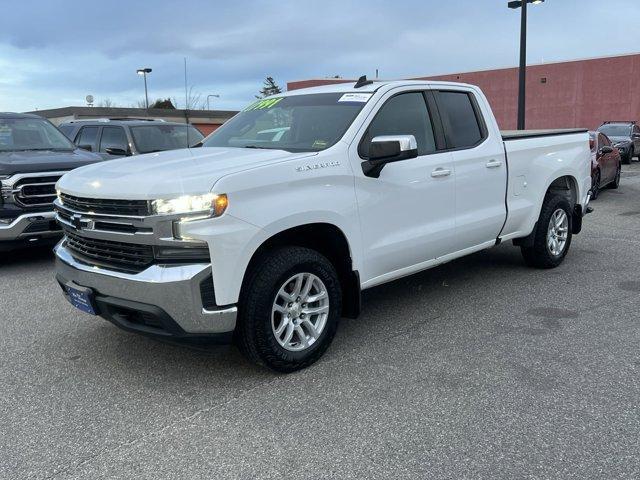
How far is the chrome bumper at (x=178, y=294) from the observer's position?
11.1 ft

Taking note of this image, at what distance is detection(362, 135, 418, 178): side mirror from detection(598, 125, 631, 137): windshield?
Result: 20365 millimetres

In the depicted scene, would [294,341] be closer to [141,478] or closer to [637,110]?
[141,478]

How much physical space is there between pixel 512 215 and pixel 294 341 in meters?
2.85

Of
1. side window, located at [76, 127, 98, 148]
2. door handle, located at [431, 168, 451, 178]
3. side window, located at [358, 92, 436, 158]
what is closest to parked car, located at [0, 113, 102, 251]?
side window, located at [76, 127, 98, 148]

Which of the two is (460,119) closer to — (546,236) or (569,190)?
(546,236)

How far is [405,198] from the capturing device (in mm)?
4531

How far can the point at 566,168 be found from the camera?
652 centimetres

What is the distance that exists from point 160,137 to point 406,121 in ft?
22.2

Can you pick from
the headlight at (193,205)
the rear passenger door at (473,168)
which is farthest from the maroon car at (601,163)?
the headlight at (193,205)

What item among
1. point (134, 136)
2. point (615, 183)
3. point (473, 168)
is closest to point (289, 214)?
point (473, 168)

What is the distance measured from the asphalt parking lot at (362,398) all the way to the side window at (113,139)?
16.7 feet

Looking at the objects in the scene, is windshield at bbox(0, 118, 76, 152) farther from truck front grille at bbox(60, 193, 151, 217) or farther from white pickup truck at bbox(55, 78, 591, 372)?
truck front grille at bbox(60, 193, 151, 217)

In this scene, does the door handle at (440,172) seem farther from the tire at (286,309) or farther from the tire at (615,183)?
the tire at (615,183)

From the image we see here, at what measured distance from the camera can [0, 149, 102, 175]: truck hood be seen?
6.80 metres
